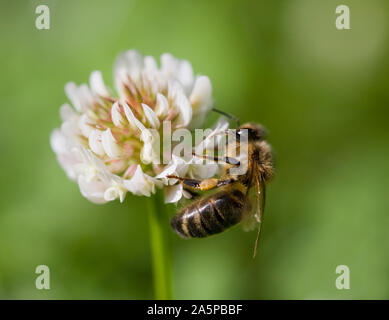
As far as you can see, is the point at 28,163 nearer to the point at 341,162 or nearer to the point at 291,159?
the point at 291,159

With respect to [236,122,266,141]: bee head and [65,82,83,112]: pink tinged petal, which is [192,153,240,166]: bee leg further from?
[65,82,83,112]: pink tinged petal

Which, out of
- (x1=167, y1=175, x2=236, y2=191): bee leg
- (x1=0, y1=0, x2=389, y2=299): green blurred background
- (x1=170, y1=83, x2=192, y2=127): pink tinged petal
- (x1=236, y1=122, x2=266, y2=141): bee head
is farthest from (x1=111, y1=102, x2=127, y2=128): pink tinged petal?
(x1=0, y1=0, x2=389, y2=299): green blurred background

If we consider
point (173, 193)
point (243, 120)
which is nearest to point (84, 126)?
point (173, 193)

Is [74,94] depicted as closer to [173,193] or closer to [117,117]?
[117,117]

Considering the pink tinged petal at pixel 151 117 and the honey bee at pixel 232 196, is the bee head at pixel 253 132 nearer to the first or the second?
the honey bee at pixel 232 196

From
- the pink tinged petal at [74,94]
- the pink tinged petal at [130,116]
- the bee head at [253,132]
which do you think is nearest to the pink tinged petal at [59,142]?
the pink tinged petal at [74,94]
